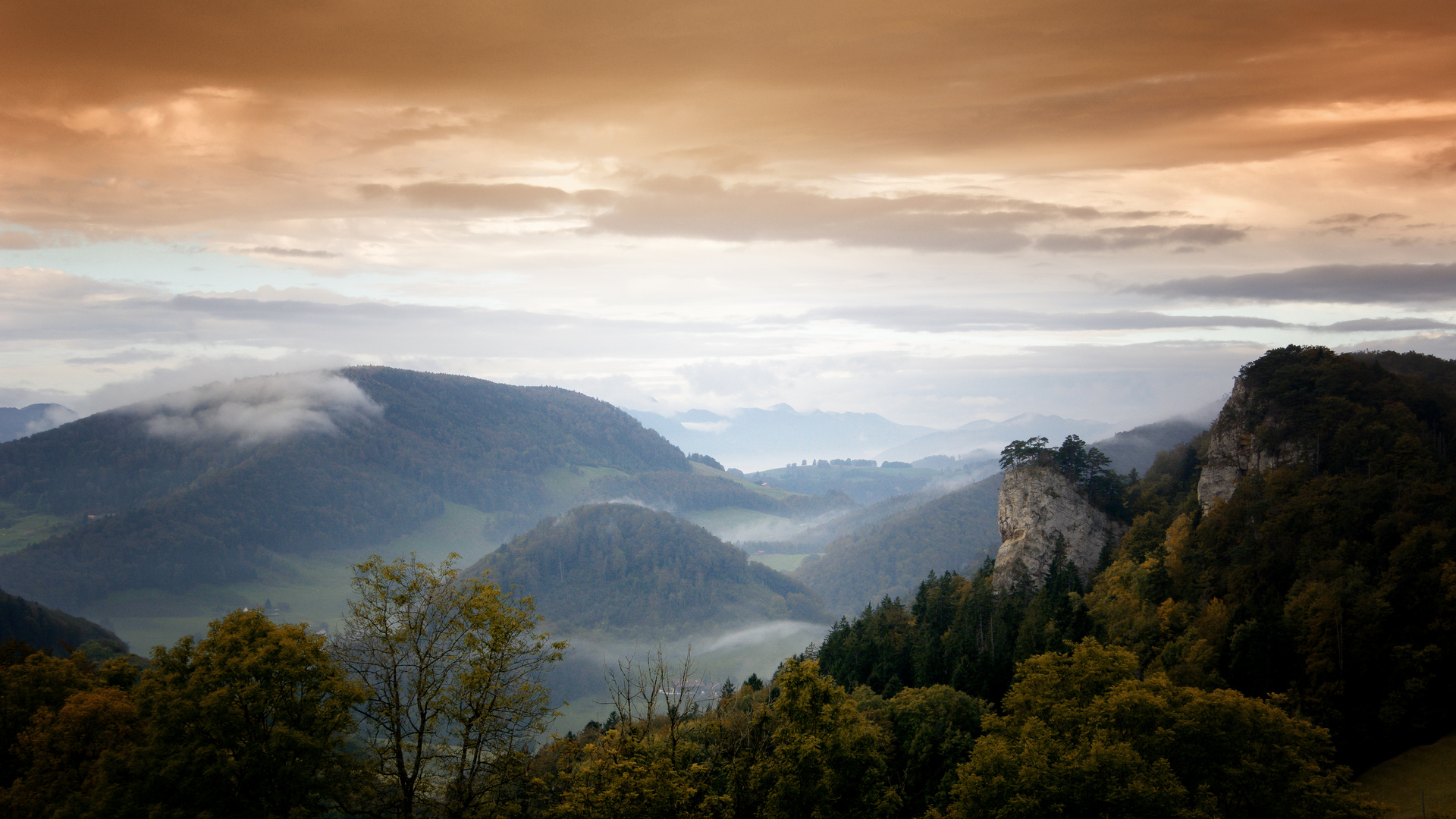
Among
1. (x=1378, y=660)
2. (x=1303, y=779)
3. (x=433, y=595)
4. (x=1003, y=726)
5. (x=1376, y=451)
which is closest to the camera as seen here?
(x=433, y=595)

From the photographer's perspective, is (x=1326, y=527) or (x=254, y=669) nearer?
(x=254, y=669)

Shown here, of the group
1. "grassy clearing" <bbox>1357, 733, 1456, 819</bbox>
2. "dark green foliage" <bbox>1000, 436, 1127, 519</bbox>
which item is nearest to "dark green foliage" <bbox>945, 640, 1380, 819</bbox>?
"grassy clearing" <bbox>1357, 733, 1456, 819</bbox>

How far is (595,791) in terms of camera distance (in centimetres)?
2505

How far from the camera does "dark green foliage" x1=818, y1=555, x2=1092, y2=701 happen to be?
2382 inches

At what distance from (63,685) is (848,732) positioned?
107ft

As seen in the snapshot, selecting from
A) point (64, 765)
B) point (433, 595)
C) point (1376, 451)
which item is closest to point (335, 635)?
point (433, 595)

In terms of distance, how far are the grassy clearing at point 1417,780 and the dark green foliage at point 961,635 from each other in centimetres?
1811

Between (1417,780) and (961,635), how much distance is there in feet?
106

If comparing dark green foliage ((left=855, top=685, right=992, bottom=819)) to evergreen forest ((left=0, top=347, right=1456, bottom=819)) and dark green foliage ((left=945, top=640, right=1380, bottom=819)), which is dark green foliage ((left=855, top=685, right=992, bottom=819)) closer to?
evergreen forest ((left=0, top=347, right=1456, bottom=819))

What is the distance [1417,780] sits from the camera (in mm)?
40031

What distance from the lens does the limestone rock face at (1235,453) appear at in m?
69.2

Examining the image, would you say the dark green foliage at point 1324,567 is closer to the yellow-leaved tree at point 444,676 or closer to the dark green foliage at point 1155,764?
the dark green foliage at point 1155,764

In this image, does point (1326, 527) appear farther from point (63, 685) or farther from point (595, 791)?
point (63, 685)

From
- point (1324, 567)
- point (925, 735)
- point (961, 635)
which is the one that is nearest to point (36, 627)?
point (961, 635)
